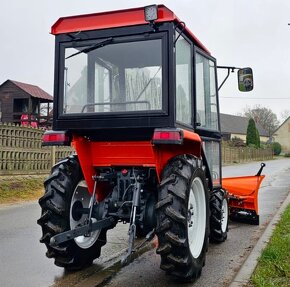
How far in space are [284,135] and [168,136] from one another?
269 ft

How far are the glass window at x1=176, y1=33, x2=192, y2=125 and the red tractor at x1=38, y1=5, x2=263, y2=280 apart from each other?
11 millimetres

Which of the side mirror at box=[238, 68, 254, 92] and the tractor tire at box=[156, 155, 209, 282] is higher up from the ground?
the side mirror at box=[238, 68, 254, 92]

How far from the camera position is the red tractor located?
3.93 meters

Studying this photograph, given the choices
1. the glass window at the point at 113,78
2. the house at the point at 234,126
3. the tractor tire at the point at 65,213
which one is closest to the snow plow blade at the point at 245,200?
the tractor tire at the point at 65,213

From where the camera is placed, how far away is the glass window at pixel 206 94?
4992 mm

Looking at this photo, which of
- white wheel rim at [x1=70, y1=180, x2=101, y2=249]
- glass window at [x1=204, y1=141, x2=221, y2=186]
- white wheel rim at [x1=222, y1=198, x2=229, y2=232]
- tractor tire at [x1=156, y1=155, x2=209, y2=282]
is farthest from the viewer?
white wheel rim at [x1=222, y1=198, x2=229, y2=232]

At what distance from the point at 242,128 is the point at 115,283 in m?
74.7

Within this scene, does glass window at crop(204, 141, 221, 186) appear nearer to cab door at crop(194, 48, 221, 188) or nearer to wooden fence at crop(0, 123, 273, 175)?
cab door at crop(194, 48, 221, 188)

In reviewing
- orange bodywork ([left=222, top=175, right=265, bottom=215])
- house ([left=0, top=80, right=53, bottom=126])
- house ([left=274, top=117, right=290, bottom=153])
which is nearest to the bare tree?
house ([left=274, top=117, right=290, bottom=153])

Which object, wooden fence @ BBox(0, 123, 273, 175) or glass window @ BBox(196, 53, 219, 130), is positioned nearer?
glass window @ BBox(196, 53, 219, 130)

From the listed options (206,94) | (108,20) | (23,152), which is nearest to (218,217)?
(206,94)

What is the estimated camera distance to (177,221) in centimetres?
371

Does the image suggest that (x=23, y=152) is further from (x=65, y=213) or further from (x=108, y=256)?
(x=65, y=213)

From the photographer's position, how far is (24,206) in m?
9.72
